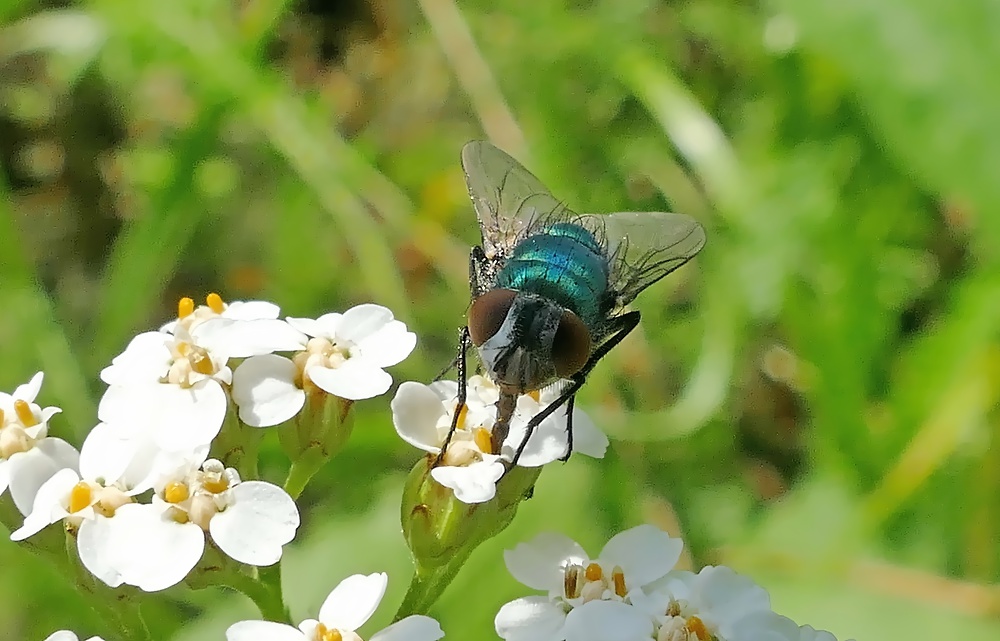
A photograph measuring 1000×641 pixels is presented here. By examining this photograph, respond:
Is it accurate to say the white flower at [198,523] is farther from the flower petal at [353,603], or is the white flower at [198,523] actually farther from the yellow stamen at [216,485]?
the flower petal at [353,603]

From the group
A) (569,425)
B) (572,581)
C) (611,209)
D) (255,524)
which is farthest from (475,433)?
(611,209)

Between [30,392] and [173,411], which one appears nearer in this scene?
[173,411]

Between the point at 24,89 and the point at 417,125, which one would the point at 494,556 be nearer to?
the point at 417,125

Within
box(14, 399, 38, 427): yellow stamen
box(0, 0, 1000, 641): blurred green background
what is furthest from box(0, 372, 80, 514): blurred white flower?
box(0, 0, 1000, 641): blurred green background

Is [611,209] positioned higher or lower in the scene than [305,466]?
higher

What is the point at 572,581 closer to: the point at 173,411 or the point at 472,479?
the point at 472,479

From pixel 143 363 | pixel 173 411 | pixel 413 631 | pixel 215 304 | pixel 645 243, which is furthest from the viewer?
pixel 645 243

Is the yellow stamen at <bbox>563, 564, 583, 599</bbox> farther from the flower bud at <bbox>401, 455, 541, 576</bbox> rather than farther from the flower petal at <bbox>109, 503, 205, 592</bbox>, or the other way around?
the flower petal at <bbox>109, 503, 205, 592</bbox>

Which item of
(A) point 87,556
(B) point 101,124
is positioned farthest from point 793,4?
(B) point 101,124
